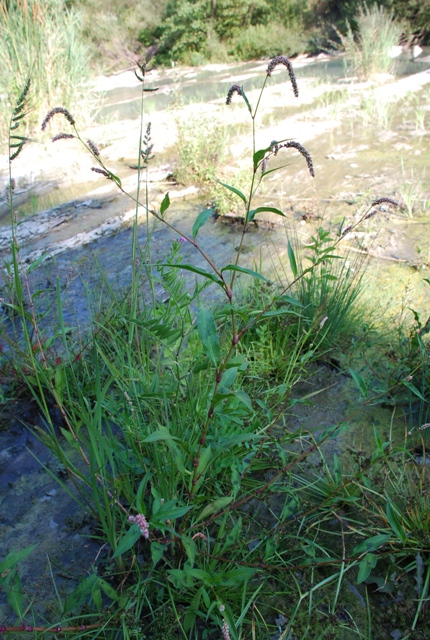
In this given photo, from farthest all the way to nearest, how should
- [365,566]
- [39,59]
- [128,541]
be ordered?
[39,59]
[365,566]
[128,541]

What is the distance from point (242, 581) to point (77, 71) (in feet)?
24.1

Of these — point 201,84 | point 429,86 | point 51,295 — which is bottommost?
point 51,295

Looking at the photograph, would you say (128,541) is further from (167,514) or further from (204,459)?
(204,459)

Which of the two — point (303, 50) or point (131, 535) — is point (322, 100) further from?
point (303, 50)

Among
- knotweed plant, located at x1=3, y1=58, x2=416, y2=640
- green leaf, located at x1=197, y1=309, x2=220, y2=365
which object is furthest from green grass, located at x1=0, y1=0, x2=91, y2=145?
green leaf, located at x1=197, y1=309, x2=220, y2=365

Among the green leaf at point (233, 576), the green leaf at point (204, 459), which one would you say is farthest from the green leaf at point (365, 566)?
the green leaf at point (204, 459)

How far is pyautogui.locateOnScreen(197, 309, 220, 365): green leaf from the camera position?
97 cm

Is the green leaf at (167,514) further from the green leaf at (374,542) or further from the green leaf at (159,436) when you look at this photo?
the green leaf at (374,542)

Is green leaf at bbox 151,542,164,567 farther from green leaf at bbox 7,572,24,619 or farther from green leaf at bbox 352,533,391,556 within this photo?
green leaf at bbox 352,533,391,556

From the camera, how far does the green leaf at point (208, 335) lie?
38.3 inches

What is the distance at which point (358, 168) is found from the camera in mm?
4539

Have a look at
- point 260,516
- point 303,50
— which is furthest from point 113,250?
point 303,50

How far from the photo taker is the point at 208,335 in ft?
3.22

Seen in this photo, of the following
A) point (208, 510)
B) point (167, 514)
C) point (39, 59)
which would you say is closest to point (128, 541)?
point (167, 514)
